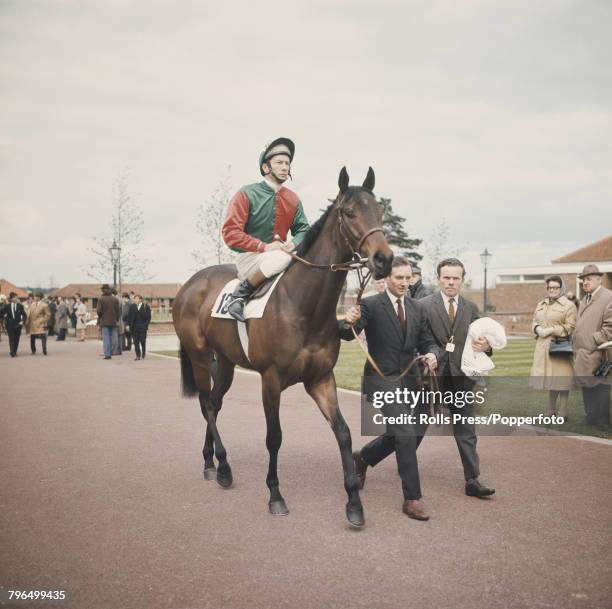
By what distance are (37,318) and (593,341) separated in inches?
689

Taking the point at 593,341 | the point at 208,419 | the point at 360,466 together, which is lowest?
the point at 360,466

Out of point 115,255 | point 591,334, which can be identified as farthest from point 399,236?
point 591,334

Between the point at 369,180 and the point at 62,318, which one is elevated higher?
the point at 369,180

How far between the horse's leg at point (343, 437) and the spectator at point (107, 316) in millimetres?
13823

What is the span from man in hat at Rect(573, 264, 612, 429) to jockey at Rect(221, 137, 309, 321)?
4474 mm

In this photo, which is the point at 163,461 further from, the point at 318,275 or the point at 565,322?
the point at 565,322

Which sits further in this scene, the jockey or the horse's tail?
the horse's tail

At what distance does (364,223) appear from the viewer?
3.76m

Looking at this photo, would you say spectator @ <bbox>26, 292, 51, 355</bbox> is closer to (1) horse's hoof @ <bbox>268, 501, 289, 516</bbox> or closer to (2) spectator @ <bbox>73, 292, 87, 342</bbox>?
(2) spectator @ <bbox>73, 292, 87, 342</bbox>

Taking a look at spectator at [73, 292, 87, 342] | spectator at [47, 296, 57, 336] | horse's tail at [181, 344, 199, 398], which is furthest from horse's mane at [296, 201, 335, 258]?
spectator at [47, 296, 57, 336]

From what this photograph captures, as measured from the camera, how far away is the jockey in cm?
455

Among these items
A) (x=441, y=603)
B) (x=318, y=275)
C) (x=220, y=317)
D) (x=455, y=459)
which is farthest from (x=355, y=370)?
(x=441, y=603)

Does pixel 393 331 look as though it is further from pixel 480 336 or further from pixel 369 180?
pixel 369 180

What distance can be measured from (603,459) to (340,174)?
168 inches
